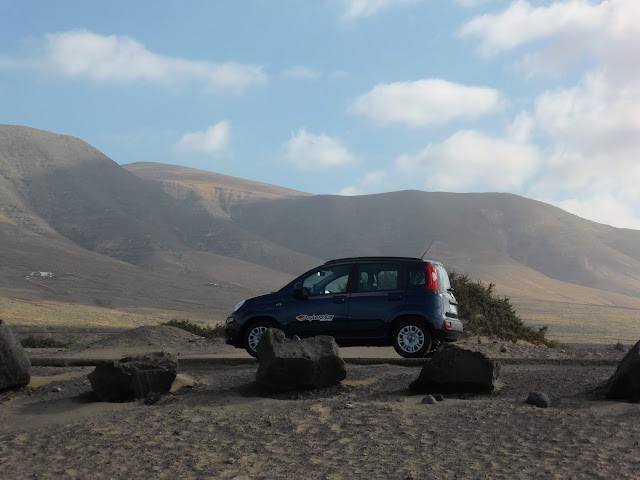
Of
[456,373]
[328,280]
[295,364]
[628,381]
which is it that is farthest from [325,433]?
[328,280]

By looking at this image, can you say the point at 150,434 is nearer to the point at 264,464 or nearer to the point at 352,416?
the point at 264,464

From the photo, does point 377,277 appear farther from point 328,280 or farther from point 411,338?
A: point 411,338

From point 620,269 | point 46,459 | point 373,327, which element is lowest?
point 46,459

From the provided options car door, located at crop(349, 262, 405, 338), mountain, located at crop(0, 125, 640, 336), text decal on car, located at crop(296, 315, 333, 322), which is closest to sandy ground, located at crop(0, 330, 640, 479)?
car door, located at crop(349, 262, 405, 338)

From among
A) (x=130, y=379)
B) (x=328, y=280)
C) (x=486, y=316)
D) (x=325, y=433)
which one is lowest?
(x=325, y=433)

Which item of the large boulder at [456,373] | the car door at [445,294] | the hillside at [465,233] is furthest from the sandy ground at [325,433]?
the hillside at [465,233]

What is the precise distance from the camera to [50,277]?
276ft

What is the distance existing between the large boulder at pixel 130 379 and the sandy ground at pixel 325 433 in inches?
9.2

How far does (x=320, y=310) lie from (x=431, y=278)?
76.2 inches

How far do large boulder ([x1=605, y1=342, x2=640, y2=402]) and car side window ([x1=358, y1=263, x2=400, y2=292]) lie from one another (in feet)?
14.6

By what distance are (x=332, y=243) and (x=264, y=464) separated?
477 ft

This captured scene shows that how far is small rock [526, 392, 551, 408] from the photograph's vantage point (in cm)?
865

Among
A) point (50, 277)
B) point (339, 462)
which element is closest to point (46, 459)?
point (339, 462)

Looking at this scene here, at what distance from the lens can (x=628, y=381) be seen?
8734mm
